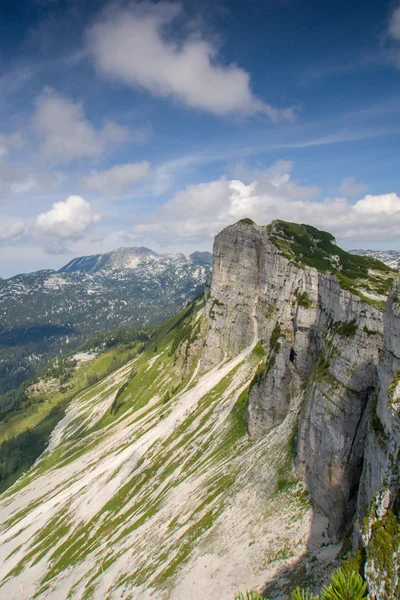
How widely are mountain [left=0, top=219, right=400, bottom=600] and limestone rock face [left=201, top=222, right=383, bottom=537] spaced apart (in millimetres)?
284

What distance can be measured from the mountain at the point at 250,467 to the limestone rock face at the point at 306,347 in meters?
0.28

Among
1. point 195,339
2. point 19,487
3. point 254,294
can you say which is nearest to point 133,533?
point 254,294

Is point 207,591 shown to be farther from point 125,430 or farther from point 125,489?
point 125,430

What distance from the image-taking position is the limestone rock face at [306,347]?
4072 cm

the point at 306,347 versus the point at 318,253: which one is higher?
the point at 318,253

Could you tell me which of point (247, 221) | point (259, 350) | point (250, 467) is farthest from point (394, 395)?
point (247, 221)

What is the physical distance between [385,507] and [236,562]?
28288mm

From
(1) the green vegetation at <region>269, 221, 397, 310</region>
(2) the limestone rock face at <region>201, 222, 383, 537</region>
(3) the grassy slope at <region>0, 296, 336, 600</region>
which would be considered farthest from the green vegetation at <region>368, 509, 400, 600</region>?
(1) the green vegetation at <region>269, 221, 397, 310</region>

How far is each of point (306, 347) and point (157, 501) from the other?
44.8 meters

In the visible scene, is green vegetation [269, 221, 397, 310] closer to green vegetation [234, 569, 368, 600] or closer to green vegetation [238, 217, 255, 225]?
green vegetation [238, 217, 255, 225]

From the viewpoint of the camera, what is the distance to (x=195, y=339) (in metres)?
153

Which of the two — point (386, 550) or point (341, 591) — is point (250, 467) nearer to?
point (386, 550)

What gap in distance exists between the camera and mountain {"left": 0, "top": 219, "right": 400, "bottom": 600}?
3389 centimetres

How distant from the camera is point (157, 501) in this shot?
2776 inches
